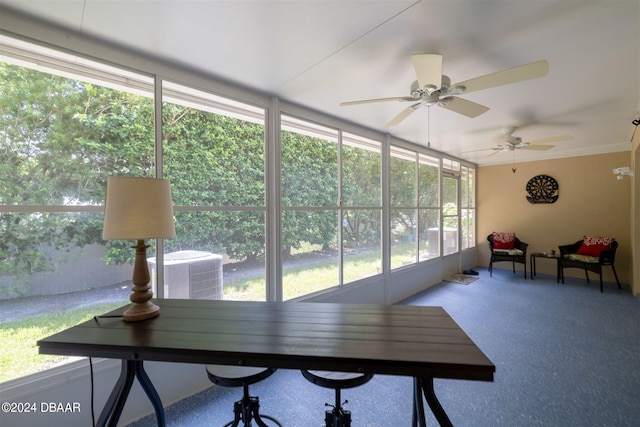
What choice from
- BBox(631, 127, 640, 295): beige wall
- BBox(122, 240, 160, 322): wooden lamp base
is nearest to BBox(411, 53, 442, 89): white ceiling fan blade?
BBox(122, 240, 160, 322): wooden lamp base

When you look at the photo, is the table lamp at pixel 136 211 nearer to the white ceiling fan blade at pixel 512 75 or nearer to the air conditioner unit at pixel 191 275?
the air conditioner unit at pixel 191 275

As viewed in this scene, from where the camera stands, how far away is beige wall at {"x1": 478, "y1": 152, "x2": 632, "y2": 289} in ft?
15.7

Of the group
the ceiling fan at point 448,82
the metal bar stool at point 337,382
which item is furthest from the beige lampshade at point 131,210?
the ceiling fan at point 448,82

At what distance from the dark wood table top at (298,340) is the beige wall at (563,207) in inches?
236

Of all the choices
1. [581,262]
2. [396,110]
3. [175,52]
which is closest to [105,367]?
[175,52]

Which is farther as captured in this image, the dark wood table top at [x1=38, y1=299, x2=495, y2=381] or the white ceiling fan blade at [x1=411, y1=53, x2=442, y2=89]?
the white ceiling fan blade at [x1=411, y1=53, x2=442, y2=89]

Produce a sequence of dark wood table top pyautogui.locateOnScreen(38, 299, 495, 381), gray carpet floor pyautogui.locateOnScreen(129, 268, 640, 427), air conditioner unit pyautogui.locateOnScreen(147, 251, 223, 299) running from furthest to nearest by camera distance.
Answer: air conditioner unit pyautogui.locateOnScreen(147, 251, 223, 299) < gray carpet floor pyautogui.locateOnScreen(129, 268, 640, 427) < dark wood table top pyautogui.locateOnScreen(38, 299, 495, 381)

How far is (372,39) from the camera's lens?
1649 mm

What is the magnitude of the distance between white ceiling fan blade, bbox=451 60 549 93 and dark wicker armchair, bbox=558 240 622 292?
4.72 meters

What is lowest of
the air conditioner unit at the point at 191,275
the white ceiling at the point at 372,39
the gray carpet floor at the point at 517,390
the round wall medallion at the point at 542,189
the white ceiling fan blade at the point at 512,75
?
the gray carpet floor at the point at 517,390

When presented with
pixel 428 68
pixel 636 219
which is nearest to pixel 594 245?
pixel 636 219

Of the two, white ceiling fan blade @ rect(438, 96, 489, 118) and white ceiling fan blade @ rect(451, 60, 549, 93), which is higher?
white ceiling fan blade @ rect(438, 96, 489, 118)

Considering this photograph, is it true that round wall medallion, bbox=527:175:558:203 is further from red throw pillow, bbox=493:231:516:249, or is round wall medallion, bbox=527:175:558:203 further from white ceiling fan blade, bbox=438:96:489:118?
white ceiling fan blade, bbox=438:96:489:118

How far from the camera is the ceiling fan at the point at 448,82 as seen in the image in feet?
5.03
